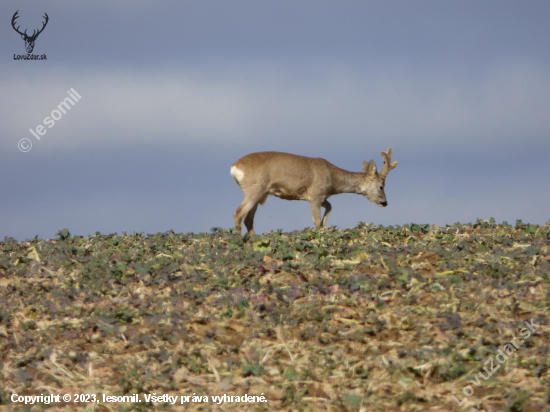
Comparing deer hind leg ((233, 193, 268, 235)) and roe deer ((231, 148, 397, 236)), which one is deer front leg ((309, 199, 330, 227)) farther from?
deer hind leg ((233, 193, 268, 235))

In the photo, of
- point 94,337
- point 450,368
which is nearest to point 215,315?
point 94,337

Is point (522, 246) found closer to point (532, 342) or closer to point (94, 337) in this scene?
point (532, 342)

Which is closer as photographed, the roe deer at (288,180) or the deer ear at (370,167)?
the roe deer at (288,180)

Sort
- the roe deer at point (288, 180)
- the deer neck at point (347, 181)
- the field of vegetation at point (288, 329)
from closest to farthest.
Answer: the field of vegetation at point (288, 329), the roe deer at point (288, 180), the deer neck at point (347, 181)

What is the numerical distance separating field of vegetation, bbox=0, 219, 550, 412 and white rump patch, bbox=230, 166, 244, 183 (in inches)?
213

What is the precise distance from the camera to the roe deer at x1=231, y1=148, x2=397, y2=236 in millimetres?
13383

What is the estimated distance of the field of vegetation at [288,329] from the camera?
194 inches

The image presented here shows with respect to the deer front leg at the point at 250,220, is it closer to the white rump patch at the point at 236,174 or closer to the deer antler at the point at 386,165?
the white rump patch at the point at 236,174

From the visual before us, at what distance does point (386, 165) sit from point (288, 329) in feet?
39.6

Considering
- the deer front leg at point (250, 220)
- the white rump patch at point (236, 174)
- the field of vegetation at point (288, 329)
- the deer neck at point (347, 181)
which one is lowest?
the field of vegetation at point (288, 329)

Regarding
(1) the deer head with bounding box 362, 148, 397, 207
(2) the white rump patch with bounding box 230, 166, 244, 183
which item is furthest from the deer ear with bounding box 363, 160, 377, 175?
(2) the white rump patch with bounding box 230, 166, 244, 183

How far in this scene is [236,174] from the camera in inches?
531

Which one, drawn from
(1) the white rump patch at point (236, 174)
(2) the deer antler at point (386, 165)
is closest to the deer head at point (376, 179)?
(2) the deer antler at point (386, 165)

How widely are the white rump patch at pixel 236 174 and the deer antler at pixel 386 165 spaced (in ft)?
16.7
